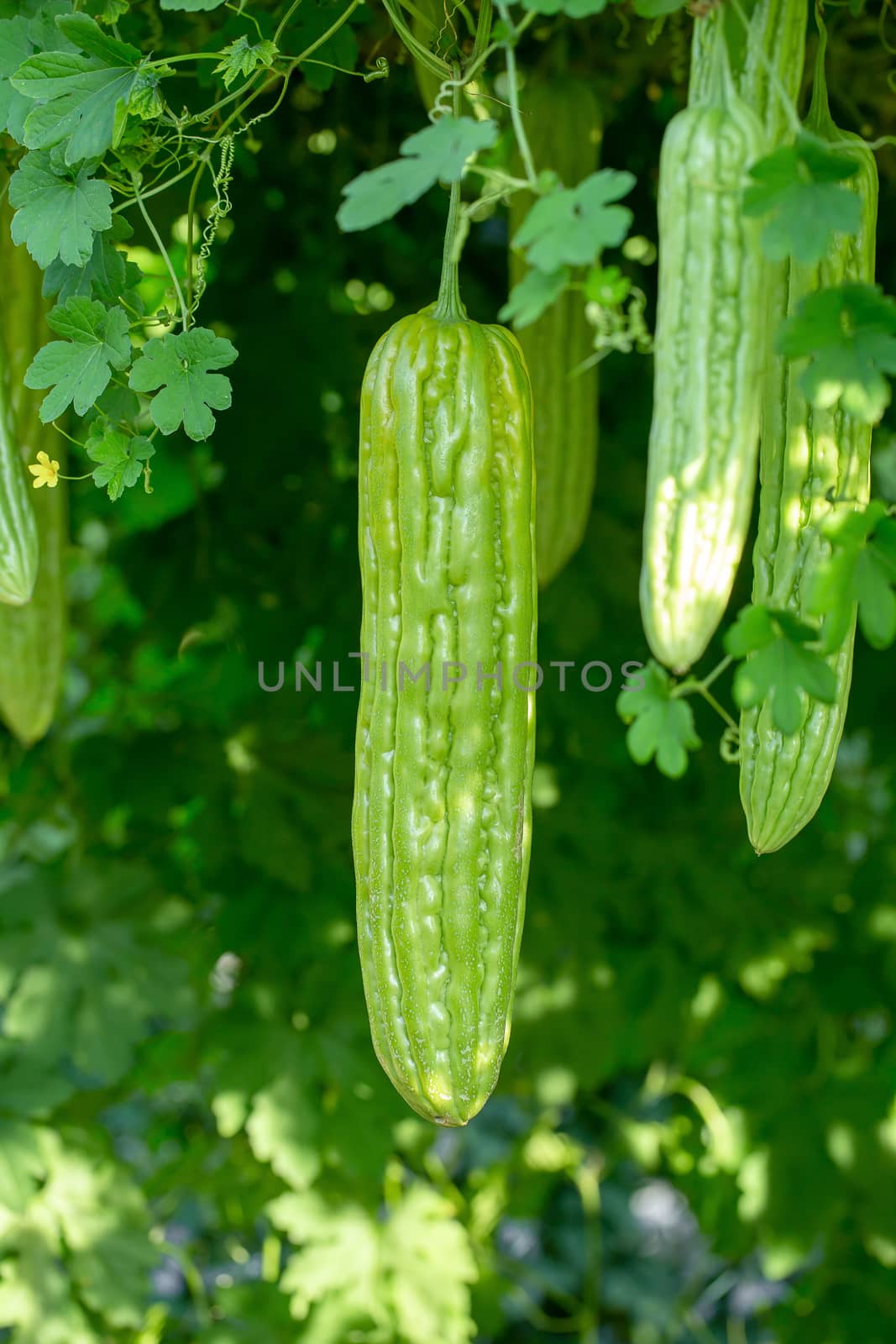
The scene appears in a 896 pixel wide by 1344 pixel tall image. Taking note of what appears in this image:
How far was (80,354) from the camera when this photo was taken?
93 centimetres

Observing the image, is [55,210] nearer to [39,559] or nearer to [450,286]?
[450,286]

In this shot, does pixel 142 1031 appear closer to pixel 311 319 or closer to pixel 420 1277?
pixel 420 1277

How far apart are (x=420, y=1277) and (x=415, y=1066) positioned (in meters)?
1.22

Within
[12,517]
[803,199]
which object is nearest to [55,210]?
[12,517]

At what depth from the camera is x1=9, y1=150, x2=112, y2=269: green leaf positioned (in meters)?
0.90

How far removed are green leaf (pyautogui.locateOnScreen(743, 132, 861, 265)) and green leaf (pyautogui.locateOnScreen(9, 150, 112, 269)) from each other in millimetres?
460

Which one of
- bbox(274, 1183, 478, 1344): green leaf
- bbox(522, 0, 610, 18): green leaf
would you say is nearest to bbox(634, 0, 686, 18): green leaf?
bbox(522, 0, 610, 18): green leaf

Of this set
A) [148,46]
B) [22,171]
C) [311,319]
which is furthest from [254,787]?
[22,171]

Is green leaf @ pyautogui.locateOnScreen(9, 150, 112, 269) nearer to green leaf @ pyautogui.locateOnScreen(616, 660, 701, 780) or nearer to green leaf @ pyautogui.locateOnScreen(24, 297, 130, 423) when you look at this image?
green leaf @ pyautogui.locateOnScreen(24, 297, 130, 423)

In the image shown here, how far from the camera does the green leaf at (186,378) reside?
89cm

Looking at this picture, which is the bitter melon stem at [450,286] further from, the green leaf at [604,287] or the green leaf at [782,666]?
the green leaf at [782,666]

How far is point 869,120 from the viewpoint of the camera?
166cm

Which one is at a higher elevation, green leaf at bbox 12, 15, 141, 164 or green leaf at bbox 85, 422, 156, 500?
green leaf at bbox 12, 15, 141, 164

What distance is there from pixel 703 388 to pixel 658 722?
0.20 metres
